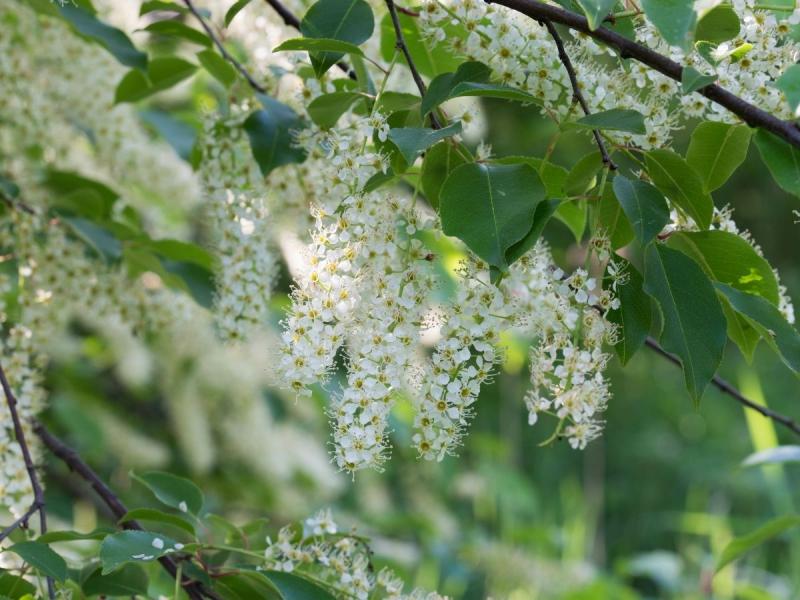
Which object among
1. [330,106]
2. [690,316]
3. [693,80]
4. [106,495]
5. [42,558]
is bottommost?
[42,558]

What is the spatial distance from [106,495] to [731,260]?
72 cm

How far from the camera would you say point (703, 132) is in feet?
2.99

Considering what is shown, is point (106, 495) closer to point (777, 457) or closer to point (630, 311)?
point (630, 311)

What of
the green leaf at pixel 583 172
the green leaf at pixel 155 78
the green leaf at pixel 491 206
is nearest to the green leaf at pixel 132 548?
the green leaf at pixel 491 206

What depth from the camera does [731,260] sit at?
2.99ft

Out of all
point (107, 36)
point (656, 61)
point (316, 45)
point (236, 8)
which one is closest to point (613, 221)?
point (656, 61)

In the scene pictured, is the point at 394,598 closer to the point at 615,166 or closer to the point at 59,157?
the point at 615,166

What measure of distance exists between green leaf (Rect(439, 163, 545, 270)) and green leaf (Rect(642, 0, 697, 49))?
0.17 meters

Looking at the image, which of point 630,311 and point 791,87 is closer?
point 791,87

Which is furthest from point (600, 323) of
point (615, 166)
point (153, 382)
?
point (153, 382)

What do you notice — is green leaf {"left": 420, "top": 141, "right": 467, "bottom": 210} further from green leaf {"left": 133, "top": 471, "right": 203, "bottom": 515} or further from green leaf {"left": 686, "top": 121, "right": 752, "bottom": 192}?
green leaf {"left": 133, "top": 471, "right": 203, "bottom": 515}

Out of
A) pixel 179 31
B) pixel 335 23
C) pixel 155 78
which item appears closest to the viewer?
pixel 335 23

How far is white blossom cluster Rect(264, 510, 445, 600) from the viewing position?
1.03 m

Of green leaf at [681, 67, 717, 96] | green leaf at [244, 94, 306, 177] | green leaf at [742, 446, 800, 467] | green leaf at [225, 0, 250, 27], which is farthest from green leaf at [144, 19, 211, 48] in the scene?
green leaf at [742, 446, 800, 467]
